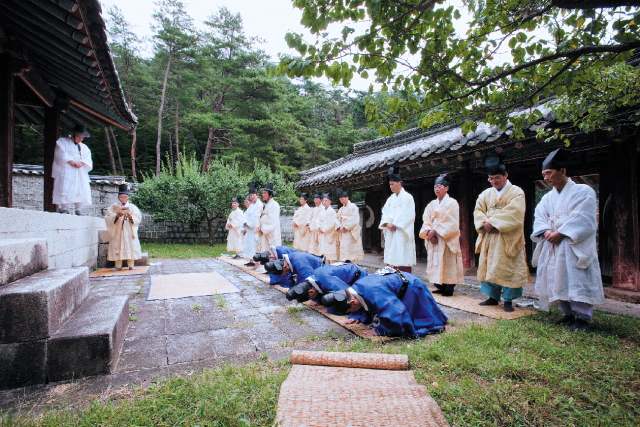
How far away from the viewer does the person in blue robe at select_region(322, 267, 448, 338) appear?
315cm

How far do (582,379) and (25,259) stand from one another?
427cm

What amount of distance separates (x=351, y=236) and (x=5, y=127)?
6231mm

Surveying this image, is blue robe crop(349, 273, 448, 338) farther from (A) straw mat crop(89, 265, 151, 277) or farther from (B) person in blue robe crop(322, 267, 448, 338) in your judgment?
(A) straw mat crop(89, 265, 151, 277)

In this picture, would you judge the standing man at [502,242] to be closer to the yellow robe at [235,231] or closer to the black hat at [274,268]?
the black hat at [274,268]

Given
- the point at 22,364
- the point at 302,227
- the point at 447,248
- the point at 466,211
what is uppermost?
the point at 466,211

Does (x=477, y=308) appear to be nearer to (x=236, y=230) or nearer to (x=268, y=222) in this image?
(x=268, y=222)

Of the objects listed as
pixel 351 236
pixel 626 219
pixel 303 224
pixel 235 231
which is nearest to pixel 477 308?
pixel 626 219

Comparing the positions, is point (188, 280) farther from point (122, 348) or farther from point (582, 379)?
point (582, 379)

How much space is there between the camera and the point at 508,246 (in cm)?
417

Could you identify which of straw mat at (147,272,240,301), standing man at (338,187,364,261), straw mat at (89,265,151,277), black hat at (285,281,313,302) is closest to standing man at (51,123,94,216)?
straw mat at (89,265,151,277)

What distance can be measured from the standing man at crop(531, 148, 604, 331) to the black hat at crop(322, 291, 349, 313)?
7.26 ft

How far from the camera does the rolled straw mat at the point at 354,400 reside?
1772 mm

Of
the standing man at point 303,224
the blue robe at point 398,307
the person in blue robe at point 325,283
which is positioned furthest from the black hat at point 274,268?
the standing man at point 303,224

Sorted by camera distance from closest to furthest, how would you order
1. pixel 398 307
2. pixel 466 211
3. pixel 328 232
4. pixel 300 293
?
pixel 398 307
pixel 300 293
pixel 466 211
pixel 328 232
